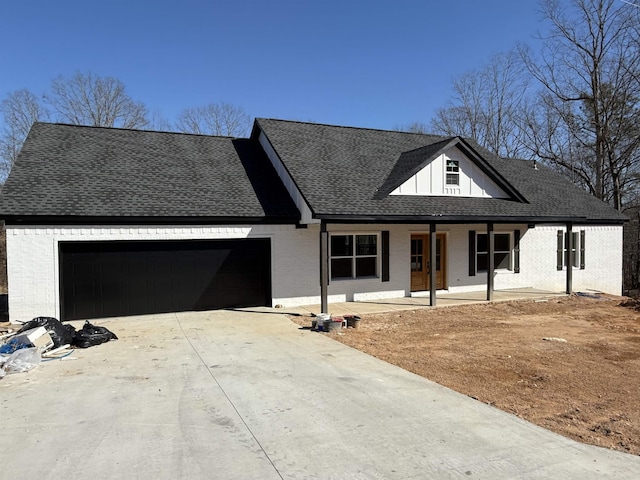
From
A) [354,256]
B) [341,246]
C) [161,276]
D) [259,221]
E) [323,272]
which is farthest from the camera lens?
[354,256]

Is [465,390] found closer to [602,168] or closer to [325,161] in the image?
[325,161]

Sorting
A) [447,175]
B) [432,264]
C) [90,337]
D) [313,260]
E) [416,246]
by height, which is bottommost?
[90,337]

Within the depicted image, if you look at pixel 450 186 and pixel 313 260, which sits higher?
pixel 450 186

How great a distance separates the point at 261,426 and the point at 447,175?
12453 mm

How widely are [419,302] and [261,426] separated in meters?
10.0

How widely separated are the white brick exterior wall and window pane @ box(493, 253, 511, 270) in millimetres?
299

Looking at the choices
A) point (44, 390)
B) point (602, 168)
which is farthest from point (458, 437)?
point (602, 168)

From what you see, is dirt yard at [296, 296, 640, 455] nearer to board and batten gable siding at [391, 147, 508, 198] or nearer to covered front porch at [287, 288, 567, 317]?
covered front porch at [287, 288, 567, 317]

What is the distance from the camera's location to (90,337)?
903 centimetres

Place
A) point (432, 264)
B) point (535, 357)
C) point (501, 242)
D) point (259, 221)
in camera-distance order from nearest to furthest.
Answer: point (535, 357)
point (259, 221)
point (432, 264)
point (501, 242)

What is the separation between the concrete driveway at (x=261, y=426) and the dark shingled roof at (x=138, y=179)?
4.95 meters

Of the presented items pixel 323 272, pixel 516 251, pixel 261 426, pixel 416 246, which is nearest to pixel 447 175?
pixel 416 246

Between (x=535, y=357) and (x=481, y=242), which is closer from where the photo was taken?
(x=535, y=357)

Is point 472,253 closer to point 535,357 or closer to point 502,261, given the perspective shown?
point 502,261
